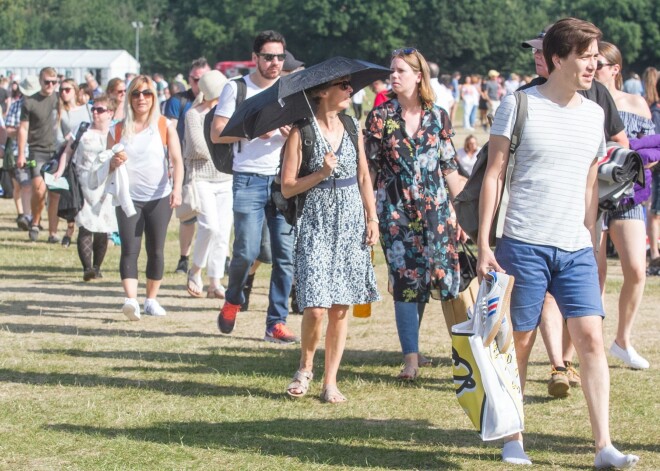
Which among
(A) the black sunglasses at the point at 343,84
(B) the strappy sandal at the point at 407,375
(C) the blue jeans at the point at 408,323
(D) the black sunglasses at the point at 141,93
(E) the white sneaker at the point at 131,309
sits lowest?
(E) the white sneaker at the point at 131,309

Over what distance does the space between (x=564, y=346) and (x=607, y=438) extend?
6.63 ft

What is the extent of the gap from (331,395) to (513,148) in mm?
2026

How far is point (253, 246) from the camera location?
8461mm

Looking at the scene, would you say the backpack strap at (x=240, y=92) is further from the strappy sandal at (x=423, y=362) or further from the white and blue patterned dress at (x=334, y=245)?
the strappy sandal at (x=423, y=362)

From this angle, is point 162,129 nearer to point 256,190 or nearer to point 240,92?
point 240,92

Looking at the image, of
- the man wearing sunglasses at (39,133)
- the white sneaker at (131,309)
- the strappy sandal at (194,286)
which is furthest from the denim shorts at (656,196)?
the man wearing sunglasses at (39,133)

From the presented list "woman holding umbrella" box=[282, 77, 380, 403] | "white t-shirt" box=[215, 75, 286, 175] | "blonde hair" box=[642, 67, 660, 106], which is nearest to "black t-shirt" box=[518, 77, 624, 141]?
"woman holding umbrella" box=[282, 77, 380, 403]

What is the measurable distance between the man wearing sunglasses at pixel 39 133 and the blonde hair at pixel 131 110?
19.1 ft

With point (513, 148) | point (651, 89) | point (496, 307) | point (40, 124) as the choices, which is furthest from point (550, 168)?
point (40, 124)

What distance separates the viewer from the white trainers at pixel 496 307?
509 cm

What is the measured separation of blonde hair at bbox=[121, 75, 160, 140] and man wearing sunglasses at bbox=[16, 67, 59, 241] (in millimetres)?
5823

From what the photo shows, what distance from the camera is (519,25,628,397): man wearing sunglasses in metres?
6.26

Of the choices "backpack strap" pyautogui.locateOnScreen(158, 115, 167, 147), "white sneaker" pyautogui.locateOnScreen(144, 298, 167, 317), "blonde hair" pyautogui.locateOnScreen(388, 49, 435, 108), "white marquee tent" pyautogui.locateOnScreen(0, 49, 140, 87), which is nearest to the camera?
"blonde hair" pyautogui.locateOnScreen(388, 49, 435, 108)

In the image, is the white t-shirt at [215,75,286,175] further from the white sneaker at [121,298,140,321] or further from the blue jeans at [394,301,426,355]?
the blue jeans at [394,301,426,355]
